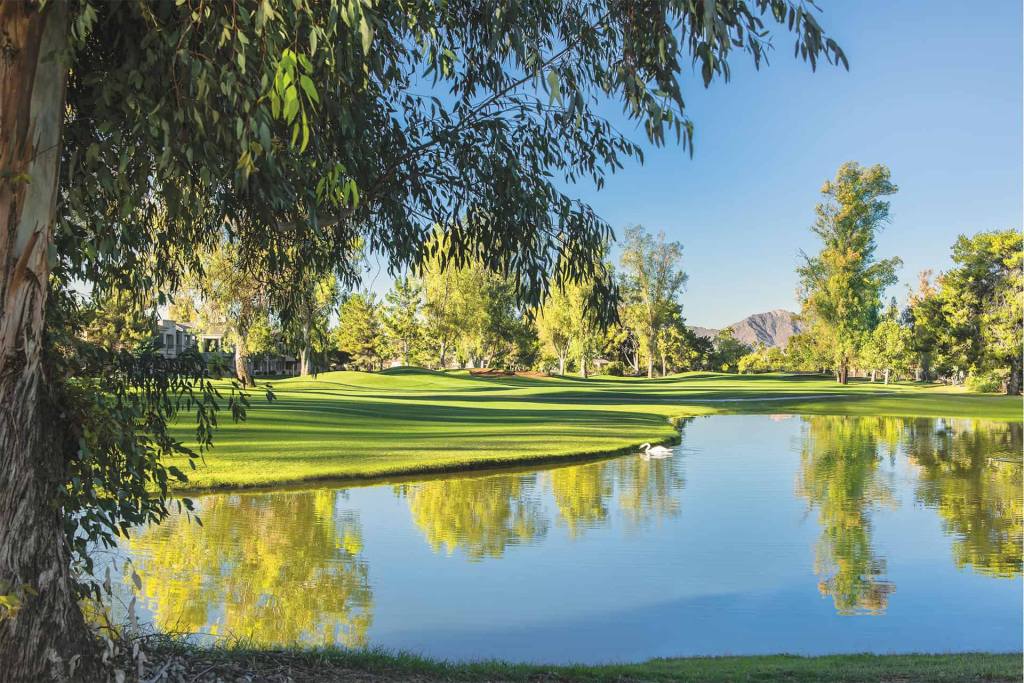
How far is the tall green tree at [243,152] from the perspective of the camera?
409 cm

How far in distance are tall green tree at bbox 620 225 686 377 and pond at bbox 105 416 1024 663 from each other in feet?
199

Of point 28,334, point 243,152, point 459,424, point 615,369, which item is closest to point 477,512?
point 28,334

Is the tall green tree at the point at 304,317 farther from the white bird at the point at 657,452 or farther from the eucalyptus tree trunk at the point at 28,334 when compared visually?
the white bird at the point at 657,452

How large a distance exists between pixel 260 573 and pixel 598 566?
397 cm

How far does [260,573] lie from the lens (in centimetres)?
962

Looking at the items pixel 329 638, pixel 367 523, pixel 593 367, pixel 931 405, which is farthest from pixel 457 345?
pixel 329 638

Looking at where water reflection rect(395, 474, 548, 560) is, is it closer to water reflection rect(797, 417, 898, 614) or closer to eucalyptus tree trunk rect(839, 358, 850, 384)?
water reflection rect(797, 417, 898, 614)

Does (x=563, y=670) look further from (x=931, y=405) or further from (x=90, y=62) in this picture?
(x=931, y=405)

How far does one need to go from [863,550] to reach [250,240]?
892 centimetres

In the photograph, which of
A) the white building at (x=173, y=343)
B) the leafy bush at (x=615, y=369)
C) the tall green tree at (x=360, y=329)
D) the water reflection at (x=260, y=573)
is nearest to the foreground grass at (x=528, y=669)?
the water reflection at (x=260, y=573)

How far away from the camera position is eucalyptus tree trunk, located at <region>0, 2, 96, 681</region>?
→ 452 cm

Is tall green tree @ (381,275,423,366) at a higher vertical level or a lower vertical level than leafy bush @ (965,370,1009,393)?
higher

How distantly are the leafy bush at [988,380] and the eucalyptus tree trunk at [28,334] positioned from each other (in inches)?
2106

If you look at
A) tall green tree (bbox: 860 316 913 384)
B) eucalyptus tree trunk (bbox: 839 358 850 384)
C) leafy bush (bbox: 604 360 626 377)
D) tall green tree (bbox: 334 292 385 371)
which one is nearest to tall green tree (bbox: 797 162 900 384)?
eucalyptus tree trunk (bbox: 839 358 850 384)
